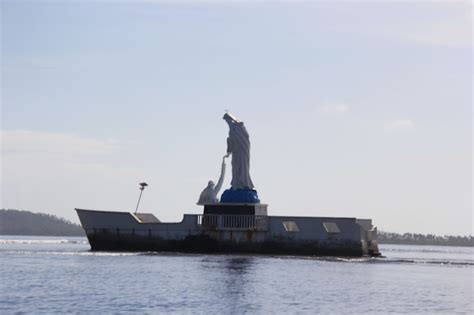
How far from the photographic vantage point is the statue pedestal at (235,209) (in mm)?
84688

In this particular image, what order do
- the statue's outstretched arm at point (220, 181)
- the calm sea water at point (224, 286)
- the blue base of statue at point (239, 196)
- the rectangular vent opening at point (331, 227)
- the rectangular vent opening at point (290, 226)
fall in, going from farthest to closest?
the statue's outstretched arm at point (220, 181) → the blue base of statue at point (239, 196) → the rectangular vent opening at point (290, 226) → the rectangular vent opening at point (331, 227) → the calm sea water at point (224, 286)

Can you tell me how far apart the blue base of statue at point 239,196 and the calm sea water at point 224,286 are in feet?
29.9

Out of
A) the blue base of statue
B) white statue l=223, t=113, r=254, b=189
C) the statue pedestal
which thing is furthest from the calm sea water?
white statue l=223, t=113, r=254, b=189

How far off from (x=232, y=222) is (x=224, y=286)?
3265cm

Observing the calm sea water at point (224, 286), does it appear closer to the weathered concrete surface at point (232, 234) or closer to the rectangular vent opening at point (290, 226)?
the weathered concrete surface at point (232, 234)

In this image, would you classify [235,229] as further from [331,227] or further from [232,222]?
[331,227]

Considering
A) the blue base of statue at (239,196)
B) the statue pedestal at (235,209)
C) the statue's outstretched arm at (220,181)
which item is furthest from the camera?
the statue's outstretched arm at (220,181)

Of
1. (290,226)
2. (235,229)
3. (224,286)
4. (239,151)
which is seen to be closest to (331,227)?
A: (290,226)

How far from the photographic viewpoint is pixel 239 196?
85.7 metres

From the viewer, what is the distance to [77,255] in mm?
→ 82000

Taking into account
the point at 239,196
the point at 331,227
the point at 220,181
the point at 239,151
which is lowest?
the point at 331,227

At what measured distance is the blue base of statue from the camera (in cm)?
8550

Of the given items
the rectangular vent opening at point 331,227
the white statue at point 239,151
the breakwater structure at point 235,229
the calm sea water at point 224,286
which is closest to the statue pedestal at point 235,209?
the breakwater structure at point 235,229

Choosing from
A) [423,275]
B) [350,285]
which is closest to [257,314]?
[350,285]
